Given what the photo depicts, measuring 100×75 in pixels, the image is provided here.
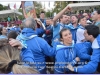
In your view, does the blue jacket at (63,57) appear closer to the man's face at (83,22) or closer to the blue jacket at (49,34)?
the man's face at (83,22)

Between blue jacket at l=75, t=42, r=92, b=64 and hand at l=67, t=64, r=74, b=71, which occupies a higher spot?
blue jacket at l=75, t=42, r=92, b=64

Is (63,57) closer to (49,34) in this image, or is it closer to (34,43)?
(34,43)

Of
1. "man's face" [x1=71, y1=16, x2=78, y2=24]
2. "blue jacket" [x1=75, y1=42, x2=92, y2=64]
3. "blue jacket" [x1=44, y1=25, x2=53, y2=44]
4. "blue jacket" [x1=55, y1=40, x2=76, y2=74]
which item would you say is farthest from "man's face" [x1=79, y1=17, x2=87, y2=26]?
"blue jacket" [x1=55, y1=40, x2=76, y2=74]

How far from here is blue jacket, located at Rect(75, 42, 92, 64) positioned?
5.88 ft

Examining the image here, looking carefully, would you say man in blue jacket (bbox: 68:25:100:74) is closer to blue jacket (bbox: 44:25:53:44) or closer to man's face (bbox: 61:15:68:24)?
man's face (bbox: 61:15:68:24)

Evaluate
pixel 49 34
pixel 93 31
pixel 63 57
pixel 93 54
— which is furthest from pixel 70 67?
pixel 49 34

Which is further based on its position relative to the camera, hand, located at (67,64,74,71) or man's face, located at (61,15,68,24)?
man's face, located at (61,15,68,24)

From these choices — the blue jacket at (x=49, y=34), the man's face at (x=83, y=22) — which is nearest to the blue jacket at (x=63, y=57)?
the man's face at (x=83, y=22)

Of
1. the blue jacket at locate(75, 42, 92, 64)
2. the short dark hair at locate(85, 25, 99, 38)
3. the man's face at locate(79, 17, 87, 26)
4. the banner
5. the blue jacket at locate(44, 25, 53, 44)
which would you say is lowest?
the blue jacket at locate(44, 25, 53, 44)

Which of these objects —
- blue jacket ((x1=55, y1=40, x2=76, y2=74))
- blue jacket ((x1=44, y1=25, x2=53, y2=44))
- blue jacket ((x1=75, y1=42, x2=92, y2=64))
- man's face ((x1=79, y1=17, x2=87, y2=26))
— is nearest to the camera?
blue jacket ((x1=55, y1=40, x2=76, y2=74))

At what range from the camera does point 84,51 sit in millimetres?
1834

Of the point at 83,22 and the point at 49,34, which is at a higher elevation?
the point at 83,22

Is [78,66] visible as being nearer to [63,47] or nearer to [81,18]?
[63,47]

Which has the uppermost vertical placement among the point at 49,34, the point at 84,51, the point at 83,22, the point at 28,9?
the point at 28,9
